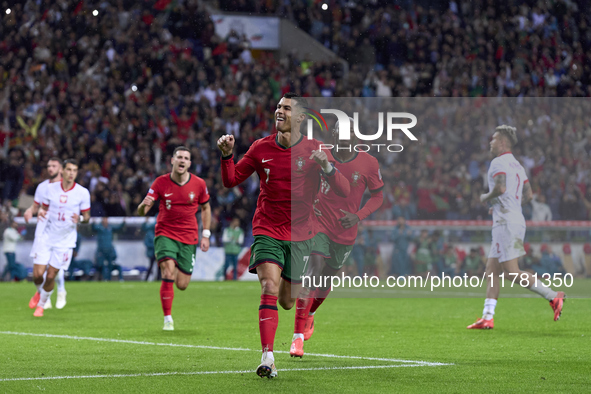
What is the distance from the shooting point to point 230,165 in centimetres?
717

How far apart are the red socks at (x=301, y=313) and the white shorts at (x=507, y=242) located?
349 centimetres

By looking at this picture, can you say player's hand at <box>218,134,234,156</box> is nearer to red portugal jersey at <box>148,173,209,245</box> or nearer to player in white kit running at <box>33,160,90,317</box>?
red portugal jersey at <box>148,173,209,245</box>

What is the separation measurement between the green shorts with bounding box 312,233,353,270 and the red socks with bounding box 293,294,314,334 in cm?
55

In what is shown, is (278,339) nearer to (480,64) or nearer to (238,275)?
(238,275)

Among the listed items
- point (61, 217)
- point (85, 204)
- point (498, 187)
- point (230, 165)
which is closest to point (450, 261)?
point (498, 187)

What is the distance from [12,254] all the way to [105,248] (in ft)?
7.53

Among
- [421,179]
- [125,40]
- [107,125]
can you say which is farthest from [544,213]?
[125,40]

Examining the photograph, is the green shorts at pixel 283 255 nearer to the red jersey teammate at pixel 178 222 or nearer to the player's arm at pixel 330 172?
the player's arm at pixel 330 172

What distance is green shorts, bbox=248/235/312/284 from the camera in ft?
23.7

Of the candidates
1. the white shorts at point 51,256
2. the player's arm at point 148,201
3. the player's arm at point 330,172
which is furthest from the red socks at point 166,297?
the player's arm at point 330,172

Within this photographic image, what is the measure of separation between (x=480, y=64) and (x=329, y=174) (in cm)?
2282

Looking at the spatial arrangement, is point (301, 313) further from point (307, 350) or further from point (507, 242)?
point (507, 242)

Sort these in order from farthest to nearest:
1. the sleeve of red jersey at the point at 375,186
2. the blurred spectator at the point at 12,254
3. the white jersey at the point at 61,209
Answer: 1. the blurred spectator at the point at 12,254
2. the white jersey at the point at 61,209
3. the sleeve of red jersey at the point at 375,186

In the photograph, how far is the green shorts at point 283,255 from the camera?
722 cm
